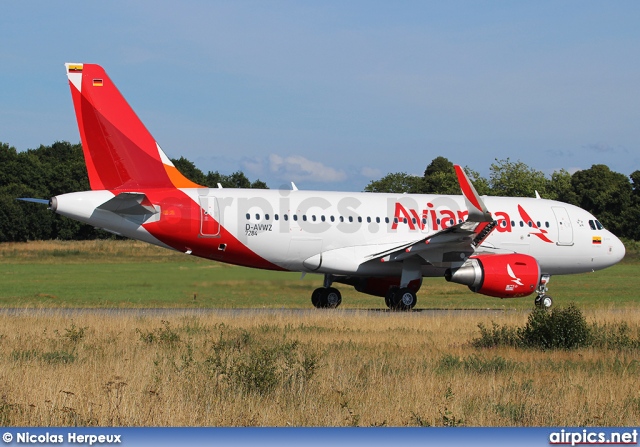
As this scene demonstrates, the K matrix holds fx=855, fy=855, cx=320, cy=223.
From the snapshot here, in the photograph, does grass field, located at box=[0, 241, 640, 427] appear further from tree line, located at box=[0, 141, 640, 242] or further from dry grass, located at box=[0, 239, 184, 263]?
tree line, located at box=[0, 141, 640, 242]

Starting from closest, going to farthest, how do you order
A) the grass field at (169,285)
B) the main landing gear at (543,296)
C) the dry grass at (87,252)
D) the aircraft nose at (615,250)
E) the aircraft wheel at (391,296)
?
1. the aircraft wheel at (391,296)
2. the main landing gear at (543,296)
3. the grass field at (169,285)
4. the aircraft nose at (615,250)
5. the dry grass at (87,252)

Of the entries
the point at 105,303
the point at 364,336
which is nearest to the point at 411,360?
the point at 364,336

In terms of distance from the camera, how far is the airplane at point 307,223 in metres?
23.9

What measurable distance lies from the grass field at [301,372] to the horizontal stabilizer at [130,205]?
2.97m

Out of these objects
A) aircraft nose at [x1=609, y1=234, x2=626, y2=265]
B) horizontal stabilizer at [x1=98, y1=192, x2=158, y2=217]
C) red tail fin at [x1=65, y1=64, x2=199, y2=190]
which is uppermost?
red tail fin at [x1=65, y1=64, x2=199, y2=190]

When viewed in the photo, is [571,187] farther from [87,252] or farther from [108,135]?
[108,135]

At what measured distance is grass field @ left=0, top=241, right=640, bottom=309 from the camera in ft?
89.1

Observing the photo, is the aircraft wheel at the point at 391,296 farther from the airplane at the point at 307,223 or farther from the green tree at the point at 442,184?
the green tree at the point at 442,184

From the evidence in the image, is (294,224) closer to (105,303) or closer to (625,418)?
(105,303)

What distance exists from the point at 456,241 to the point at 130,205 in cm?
932

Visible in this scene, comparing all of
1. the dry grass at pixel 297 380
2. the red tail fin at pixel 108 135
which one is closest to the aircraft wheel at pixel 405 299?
the dry grass at pixel 297 380

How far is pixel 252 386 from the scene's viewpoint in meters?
11.1

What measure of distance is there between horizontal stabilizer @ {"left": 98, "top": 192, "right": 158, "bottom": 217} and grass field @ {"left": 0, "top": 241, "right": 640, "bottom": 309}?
3.54 metres

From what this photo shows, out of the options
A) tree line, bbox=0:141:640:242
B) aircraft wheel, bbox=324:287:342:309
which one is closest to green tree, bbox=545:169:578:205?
tree line, bbox=0:141:640:242
